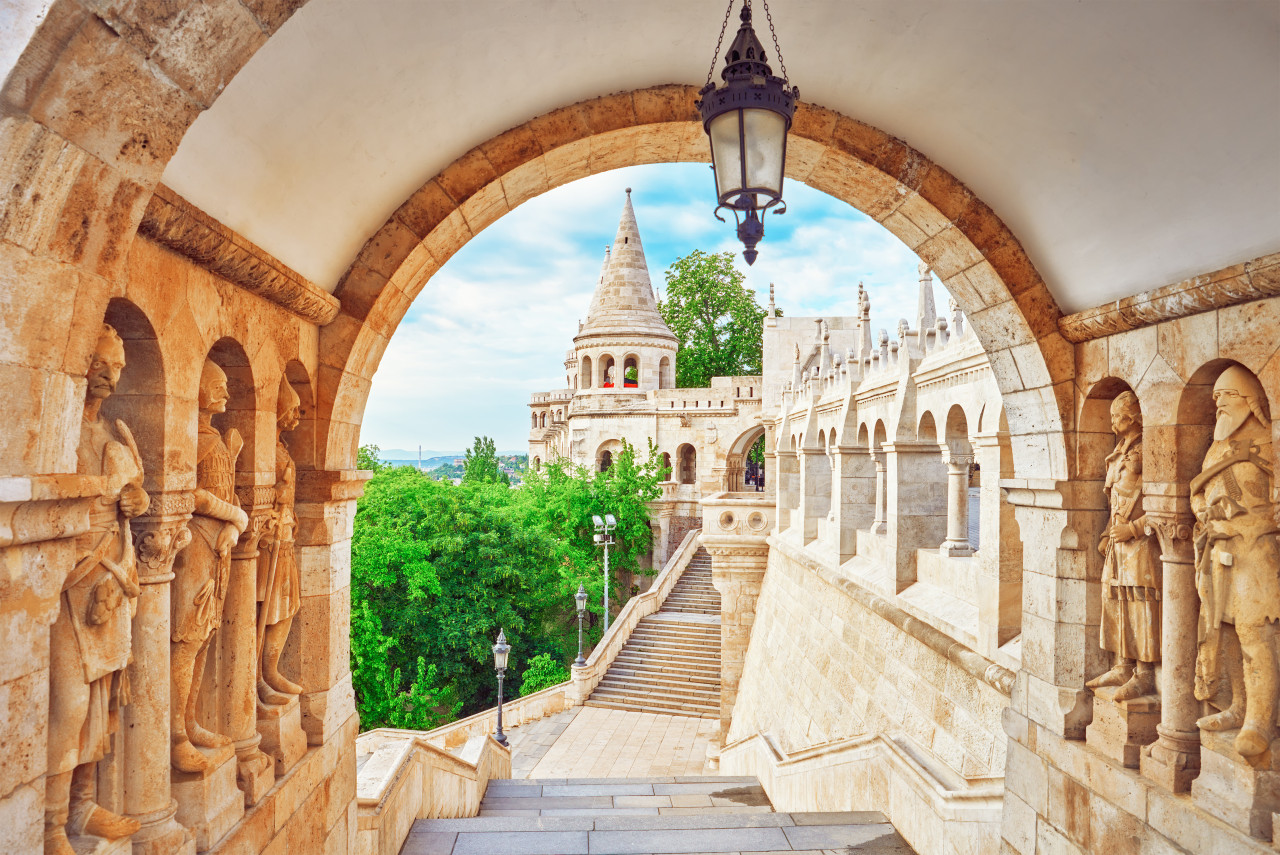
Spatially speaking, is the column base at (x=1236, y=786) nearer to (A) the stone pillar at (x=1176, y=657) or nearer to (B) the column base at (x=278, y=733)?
(A) the stone pillar at (x=1176, y=657)

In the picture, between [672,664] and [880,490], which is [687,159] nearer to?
[880,490]

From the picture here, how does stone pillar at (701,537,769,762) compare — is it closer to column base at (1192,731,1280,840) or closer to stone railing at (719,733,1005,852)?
stone railing at (719,733,1005,852)

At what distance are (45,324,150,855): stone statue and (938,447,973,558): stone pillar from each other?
746 centimetres

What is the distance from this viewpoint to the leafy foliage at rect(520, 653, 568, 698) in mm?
19469

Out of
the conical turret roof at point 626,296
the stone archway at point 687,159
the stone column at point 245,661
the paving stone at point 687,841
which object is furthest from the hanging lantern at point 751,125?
the conical turret roof at point 626,296

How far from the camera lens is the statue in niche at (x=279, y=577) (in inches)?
140

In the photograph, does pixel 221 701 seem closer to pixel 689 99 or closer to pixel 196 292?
pixel 196 292

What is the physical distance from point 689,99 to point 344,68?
169 centimetres

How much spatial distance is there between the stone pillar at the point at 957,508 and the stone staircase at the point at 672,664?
10010 mm

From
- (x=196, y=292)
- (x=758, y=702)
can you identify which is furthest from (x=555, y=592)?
(x=196, y=292)

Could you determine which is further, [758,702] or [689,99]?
[758,702]

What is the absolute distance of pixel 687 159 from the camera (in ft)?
14.9

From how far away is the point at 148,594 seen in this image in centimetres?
258

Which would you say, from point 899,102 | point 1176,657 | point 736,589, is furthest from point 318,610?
point 736,589
